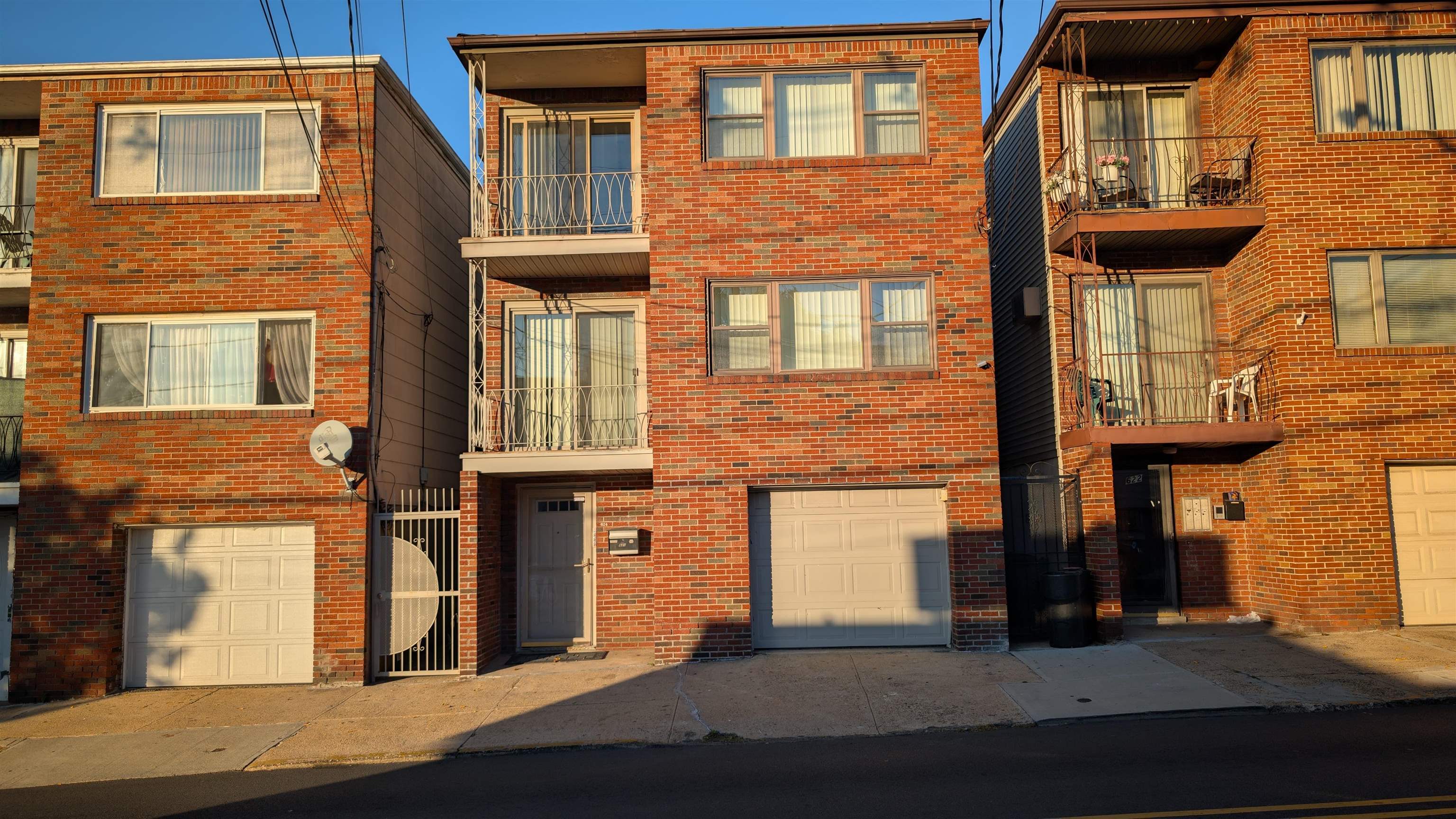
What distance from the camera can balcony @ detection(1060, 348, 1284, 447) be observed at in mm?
11695

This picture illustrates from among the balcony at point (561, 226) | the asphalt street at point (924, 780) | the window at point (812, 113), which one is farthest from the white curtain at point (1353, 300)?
the balcony at point (561, 226)

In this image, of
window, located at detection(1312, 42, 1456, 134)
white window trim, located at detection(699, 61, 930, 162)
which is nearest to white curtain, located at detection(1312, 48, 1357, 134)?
window, located at detection(1312, 42, 1456, 134)

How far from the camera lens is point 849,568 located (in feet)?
39.0

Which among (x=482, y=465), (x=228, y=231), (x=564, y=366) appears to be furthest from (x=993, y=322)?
(x=228, y=231)

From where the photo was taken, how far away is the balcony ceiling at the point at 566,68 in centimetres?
1250

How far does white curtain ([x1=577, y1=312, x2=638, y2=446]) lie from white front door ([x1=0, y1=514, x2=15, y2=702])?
7.17 m

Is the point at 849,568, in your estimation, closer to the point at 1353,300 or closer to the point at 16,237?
the point at 1353,300

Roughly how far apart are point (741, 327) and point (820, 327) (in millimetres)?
997

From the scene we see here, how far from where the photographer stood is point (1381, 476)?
11.6m

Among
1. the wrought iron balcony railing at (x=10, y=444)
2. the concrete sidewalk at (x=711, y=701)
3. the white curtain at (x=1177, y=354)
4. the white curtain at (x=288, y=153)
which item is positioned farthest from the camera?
the white curtain at (x=1177, y=354)

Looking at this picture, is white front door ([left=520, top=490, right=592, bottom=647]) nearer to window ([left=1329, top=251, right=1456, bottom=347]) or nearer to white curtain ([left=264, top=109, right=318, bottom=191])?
white curtain ([left=264, top=109, right=318, bottom=191])

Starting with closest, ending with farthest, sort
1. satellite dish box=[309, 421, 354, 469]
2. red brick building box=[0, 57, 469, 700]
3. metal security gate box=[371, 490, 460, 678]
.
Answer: satellite dish box=[309, 421, 354, 469] → red brick building box=[0, 57, 469, 700] → metal security gate box=[371, 490, 460, 678]

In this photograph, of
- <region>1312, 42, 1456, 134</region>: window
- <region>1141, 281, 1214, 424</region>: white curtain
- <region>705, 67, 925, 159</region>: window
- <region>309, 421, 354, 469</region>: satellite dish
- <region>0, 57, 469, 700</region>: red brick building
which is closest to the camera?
<region>309, 421, 354, 469</region>: satellite dish

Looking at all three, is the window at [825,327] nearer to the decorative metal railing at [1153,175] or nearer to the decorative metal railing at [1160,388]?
the decorative metal railing at [1160,388]
